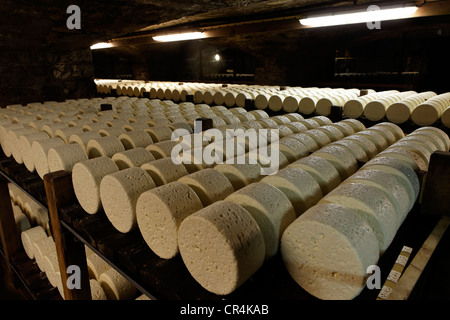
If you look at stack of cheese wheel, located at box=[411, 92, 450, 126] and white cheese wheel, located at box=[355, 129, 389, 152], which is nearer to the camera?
white cheese wheel, located at box=[355, 129, 389, 152]

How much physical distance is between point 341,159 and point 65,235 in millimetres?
1839

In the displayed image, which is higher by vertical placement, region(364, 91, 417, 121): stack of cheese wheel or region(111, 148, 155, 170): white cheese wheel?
region(364, 91, 417, 121): stack of cheese wheel

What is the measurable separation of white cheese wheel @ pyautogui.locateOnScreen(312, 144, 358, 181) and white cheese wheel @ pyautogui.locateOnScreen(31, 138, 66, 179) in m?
1.88

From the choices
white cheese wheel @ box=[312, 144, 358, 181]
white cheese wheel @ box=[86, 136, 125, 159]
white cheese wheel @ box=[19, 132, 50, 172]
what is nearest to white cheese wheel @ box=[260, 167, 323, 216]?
white cheese wheel @ box=[312, 144, 358, 181]

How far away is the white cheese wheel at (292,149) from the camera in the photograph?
1975 millimetres

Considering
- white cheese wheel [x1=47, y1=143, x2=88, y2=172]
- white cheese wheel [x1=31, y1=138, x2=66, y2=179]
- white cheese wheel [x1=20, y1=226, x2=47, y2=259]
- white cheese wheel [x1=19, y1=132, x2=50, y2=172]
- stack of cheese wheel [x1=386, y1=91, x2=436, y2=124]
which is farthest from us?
stack of cheese wheel [x1=386, y1=91, x2=436, y2=124]

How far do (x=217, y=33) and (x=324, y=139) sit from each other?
6052 millimetres

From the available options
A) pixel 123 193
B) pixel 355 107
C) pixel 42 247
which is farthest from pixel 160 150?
pixel 355 107

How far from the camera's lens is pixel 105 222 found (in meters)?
1.63

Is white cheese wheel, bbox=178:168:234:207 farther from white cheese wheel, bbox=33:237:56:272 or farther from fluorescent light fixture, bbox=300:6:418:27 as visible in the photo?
fluorescent light fixture, bbox=300:6:418:27

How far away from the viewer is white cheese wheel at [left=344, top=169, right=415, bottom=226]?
1312mm

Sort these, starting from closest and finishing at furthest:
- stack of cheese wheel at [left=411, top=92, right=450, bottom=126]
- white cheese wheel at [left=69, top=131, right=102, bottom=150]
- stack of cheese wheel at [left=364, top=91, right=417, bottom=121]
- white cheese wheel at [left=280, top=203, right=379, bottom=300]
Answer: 1. white cheese wheel at [left=280, top=203, right=379, bottom=300]
2. white cheese wheel at [left=69, top=131, right=102, bottom=150]
3. stack of cheese wheel at [left=411, top=92, right=450, bottom=126]
4. stack of cheese wheel at [left=364, top=91, right=417, bottom=121]

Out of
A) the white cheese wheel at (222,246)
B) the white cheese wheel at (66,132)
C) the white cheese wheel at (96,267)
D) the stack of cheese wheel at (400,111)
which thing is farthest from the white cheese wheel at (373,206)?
the stack of cheese wheel at (400,111)

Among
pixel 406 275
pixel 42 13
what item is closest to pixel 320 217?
pixel 406 275
